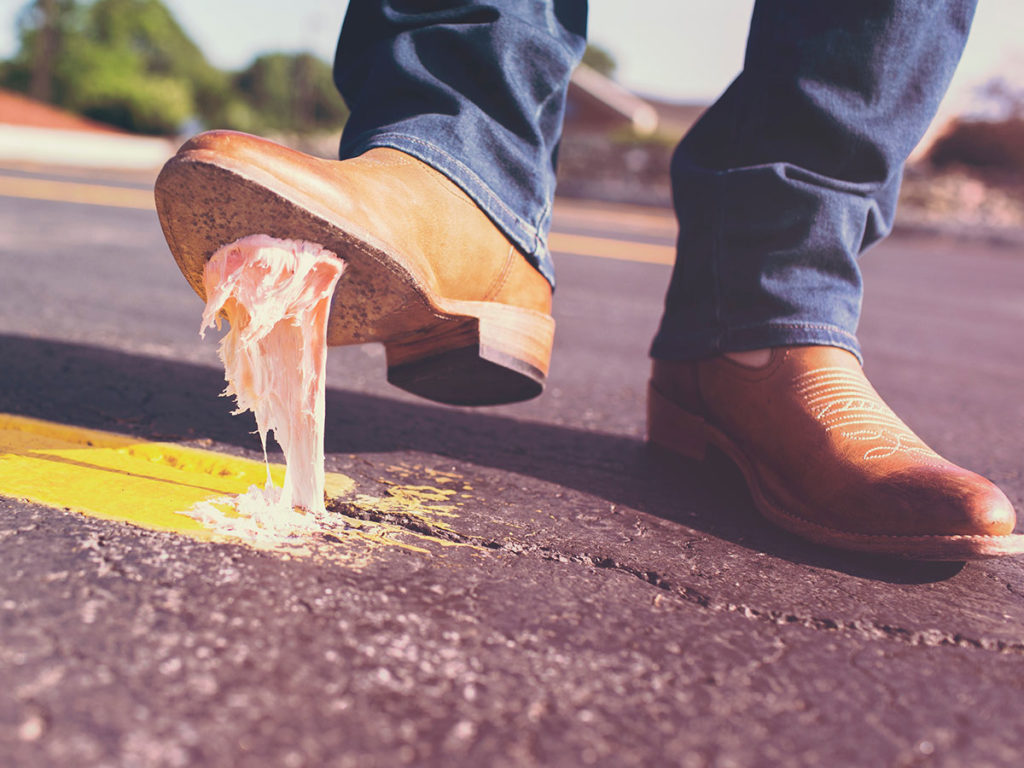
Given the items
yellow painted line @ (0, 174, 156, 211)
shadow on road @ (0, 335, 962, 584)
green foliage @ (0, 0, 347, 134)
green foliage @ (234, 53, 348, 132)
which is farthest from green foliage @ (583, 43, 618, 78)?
shadow on road @ (0, 335, 962, 584)

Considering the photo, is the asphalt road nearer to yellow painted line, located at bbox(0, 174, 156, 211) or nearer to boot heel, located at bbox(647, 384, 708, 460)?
boot heel, located at bbox(647, 384, 708, 460)

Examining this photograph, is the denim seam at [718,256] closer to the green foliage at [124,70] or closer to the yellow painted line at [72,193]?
the yellow painted line at [72,193]

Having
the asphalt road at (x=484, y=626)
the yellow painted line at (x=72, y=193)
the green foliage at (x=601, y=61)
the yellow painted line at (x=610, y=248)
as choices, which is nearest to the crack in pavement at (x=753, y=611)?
the asphalt road at (x=484, y=626)

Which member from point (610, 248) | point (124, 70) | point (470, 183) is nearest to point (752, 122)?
point (470, 183)

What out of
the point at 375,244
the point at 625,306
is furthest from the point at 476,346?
the point at 625,306

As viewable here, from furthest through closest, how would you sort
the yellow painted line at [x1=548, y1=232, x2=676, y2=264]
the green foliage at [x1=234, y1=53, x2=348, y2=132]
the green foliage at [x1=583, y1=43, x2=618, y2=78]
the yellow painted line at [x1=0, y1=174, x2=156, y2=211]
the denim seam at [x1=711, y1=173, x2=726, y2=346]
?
the green foliage at [x1=583, y1=43, x2=618, y2=78] → the green foliage at [x1=234, y1=53, x2=348, y2=132] → the yellow painted line at [x1=0, y1=174, x2=156, y2=211] → the yellow painted line at [x1=548, y1=232, x2=676, y2=264] → the denim seam at [x1=711, y1=173, x2=726, y2=346]

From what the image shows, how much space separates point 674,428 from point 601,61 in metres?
70.8

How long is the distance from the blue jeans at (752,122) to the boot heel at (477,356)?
129 millimetres

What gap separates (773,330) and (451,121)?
59 cm

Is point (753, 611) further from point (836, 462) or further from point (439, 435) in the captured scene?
point (439, 435)

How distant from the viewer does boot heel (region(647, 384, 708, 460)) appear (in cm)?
151

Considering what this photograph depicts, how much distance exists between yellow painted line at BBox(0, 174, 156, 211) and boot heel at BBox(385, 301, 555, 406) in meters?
6.09

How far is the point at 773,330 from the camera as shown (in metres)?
1.33

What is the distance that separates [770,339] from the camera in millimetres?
1330
